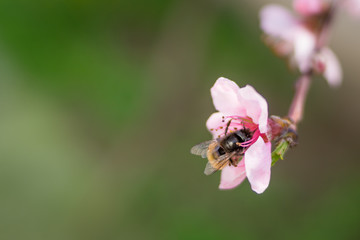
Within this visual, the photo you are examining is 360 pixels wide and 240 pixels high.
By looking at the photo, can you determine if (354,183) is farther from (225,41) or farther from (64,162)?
(64,162)

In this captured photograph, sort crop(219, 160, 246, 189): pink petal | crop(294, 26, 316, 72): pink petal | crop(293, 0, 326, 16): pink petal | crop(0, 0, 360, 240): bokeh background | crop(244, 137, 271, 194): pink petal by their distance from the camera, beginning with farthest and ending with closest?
crop(0, 0, 360, 240): bokeh background, crop(293, 0, 326, 16): pink petal, crop(294, 26, 316, 72): pink petal, crop(219, 160, 246, 189): pink petal, crop(244, 137, 271, 194): pink petal

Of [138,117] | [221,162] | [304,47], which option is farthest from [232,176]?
[138,117]

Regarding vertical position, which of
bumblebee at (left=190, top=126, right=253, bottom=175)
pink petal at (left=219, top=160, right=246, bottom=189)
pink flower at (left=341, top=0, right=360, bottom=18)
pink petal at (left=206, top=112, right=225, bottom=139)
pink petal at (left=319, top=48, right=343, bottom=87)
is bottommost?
pink petal at (left=219, top=160, right=246, bottom=189)

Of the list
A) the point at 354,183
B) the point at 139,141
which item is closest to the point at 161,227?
the point at 139,141

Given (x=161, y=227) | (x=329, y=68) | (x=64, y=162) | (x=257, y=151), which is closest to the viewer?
(x=257, y=151)

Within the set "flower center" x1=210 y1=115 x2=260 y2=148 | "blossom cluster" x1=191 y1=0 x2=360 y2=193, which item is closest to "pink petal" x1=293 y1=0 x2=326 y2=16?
"blossom cluster" x1=191 y1=0 x2=360 y2=193

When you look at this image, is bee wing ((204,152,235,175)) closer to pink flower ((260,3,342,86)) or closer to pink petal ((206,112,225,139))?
pink petal ((206,112,225,139))

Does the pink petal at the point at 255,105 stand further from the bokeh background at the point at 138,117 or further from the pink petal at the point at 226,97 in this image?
the bokeh background at the point at 138,117
